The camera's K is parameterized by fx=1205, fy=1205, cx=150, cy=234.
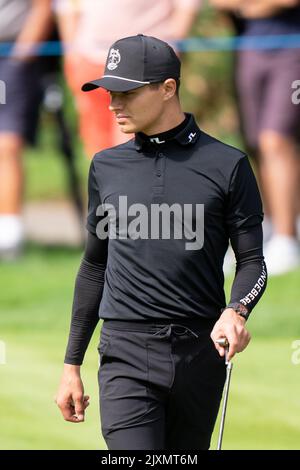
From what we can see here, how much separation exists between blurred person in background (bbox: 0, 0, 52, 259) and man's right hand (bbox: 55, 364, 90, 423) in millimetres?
9328

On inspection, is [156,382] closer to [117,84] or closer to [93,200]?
[93,200]

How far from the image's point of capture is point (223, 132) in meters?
14.0

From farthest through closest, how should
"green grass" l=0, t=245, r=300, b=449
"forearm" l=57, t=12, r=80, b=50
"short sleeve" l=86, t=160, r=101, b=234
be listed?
"forearm" l=57, t=12, r=80, b=50 → "green grass" l=0, t=245, r=300, b=449 → "short sleeve" l=86, t=160, r=101, b=234

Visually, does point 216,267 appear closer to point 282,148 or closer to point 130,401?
point 130,401

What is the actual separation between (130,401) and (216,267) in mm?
578

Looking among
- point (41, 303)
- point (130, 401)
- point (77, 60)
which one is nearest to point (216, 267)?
point (130, 401)

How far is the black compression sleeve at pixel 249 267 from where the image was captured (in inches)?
169

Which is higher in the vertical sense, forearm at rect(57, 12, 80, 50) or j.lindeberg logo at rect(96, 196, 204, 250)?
forearm at rect(57, 12, 80, 50)

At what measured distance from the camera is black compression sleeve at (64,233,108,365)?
457 cm

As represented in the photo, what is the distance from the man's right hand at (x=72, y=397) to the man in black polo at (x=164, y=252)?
0.12 metres

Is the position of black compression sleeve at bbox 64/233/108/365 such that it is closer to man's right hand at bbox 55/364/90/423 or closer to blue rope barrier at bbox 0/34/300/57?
man's right hand at bbox 55/364/90/423

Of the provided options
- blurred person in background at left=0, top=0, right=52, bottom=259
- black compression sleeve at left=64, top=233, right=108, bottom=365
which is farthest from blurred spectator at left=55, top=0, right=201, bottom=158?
black compression sleeve at left=64, top=233, right=108, bottom=365

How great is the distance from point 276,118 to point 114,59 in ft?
28.1

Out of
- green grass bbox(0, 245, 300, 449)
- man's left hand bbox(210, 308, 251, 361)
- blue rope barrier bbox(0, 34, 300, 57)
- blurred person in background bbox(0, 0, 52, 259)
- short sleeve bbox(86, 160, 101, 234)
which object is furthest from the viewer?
blurred person in background bbox(0, 0, 52, 259)
